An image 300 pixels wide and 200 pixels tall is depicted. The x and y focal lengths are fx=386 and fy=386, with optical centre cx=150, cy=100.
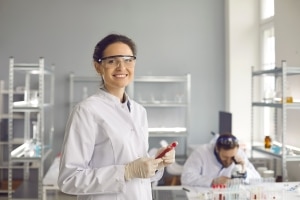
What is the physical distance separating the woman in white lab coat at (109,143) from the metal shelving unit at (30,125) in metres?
2.34

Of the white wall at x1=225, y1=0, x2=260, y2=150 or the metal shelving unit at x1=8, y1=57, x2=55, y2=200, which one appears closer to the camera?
the metal shelving unit at x1=8, y1=57, x2=55, y2=200

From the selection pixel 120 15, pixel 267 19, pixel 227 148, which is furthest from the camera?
pixel 120 15

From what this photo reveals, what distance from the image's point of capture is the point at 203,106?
517 cm

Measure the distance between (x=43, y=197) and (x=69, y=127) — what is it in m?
2.24

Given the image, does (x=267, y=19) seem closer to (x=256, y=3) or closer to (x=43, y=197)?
(x=256, y=3)

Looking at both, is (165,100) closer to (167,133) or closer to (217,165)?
(167,133)

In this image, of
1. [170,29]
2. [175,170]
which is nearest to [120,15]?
[170,29]

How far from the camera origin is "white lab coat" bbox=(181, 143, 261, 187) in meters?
2.91

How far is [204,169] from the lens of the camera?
305 cm

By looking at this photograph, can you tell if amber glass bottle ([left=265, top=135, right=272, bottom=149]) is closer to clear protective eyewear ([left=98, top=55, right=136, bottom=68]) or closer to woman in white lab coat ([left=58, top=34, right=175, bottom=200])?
woman in white lab coat ([left=58, top=34, right=175, bottom=200])

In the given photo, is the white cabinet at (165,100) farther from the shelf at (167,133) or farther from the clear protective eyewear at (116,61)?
the clear protective eyewear at (116,61)

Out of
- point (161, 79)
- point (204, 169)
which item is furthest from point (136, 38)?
point (204, 169)

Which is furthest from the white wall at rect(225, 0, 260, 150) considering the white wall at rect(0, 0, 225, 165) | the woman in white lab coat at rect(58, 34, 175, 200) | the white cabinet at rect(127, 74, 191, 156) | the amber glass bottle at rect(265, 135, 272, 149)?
the woman in white lab coat at rect(58, 34, 175, 200)

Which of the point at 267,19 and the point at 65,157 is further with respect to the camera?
the point at 267,19
